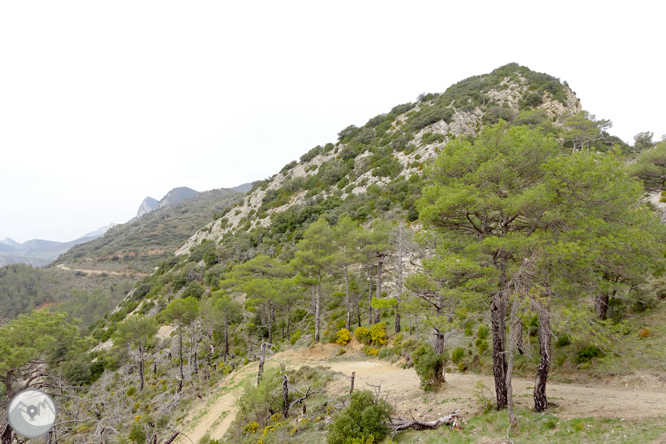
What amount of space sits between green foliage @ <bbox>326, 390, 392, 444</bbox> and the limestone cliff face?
2834 centimetres

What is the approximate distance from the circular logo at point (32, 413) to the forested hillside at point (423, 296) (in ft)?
8.86

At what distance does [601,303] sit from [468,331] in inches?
229

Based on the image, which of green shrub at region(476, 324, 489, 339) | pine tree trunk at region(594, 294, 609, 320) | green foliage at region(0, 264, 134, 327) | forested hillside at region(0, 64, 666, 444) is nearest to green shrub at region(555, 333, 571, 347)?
forested hillside at region(0, 64, 666, 444)

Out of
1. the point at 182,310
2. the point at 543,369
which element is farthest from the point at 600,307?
the point at 182,310

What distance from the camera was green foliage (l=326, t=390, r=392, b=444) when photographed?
29.0ft

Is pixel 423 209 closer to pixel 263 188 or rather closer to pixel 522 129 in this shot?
pixel 522 129

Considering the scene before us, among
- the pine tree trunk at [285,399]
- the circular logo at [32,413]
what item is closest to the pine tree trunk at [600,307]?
the pine tree trunk at [285,399]

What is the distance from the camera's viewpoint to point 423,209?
957 centimetres

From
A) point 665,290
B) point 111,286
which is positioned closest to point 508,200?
point 665,290

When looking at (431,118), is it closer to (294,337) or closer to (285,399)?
(294,337)

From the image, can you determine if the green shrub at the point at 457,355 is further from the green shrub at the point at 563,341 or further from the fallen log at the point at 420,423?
the fallen log at the point at 420,423

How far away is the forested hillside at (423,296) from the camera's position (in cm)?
801

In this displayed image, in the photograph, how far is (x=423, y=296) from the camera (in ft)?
36.0

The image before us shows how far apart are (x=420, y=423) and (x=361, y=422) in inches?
73.0
